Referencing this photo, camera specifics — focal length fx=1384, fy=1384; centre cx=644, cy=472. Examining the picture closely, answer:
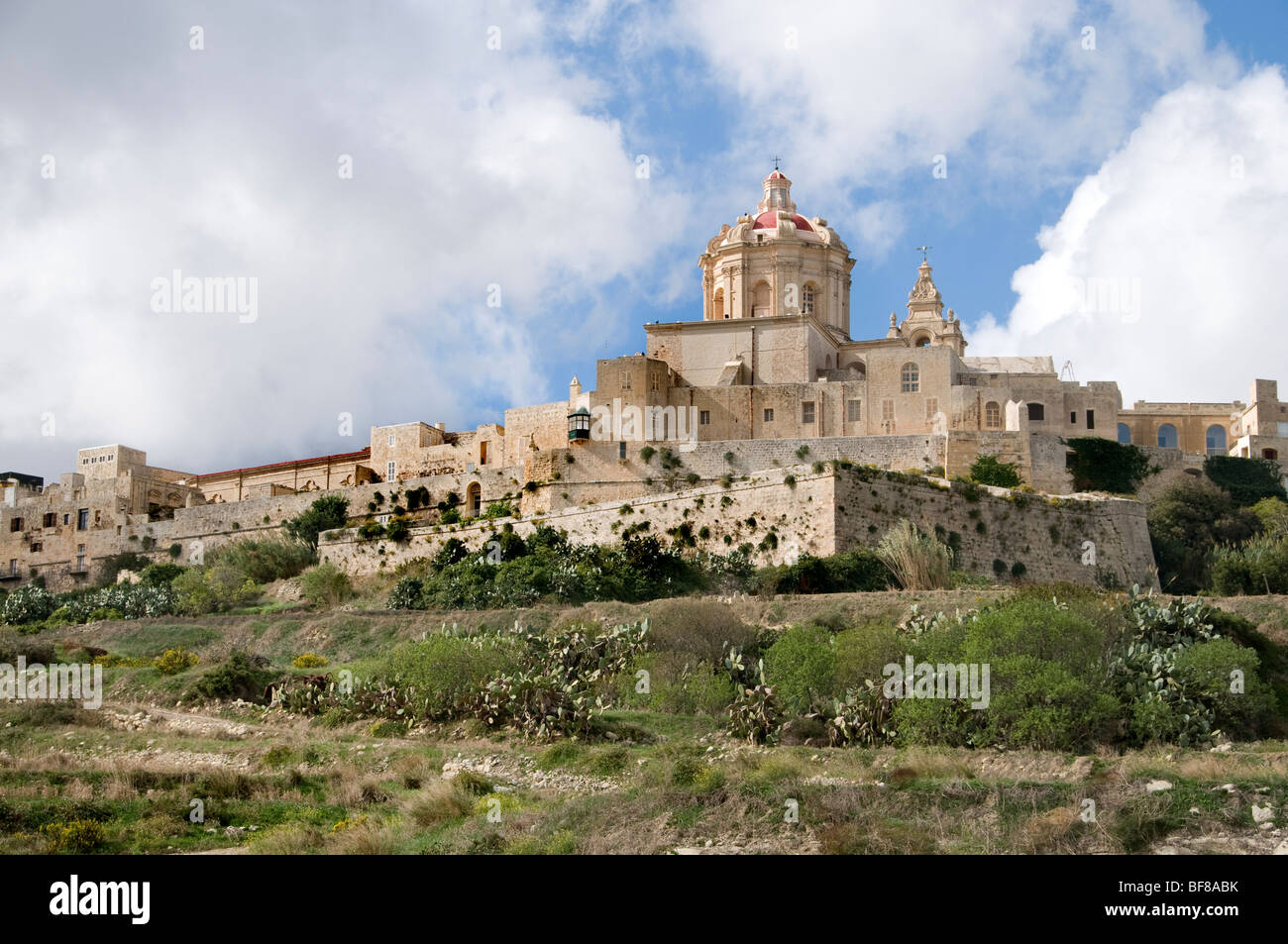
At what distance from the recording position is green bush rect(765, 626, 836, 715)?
22.1m

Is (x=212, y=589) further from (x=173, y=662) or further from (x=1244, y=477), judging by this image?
(x=1244, y=477)

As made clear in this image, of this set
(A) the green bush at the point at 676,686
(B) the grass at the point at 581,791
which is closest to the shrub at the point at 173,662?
(B) the grass at the point at 581,791

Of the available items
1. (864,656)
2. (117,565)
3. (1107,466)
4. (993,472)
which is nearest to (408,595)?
(864,656)

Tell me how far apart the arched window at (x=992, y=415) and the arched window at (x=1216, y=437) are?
37.0 ft

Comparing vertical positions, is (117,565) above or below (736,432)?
below

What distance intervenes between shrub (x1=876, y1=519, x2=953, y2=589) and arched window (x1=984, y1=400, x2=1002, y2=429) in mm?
11213

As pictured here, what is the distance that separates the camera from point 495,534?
39.0 metres

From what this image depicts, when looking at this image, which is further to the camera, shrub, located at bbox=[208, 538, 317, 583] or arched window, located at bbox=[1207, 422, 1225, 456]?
arched window, located at bbox=[1207, 422, 1225, 456]

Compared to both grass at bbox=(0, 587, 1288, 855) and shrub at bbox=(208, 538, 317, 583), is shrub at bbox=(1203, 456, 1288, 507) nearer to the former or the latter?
grass at bbox=(0, 587, 1288, 855)

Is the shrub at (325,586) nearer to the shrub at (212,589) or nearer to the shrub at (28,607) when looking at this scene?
the shrub at (212,589)

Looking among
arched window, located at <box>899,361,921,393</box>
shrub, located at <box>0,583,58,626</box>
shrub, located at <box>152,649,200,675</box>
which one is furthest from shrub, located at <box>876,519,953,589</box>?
shrub, located at <box>0,583,58,626</box>

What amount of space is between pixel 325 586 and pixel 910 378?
18863 mm

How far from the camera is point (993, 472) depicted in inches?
1535
